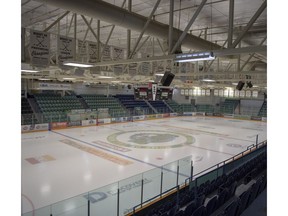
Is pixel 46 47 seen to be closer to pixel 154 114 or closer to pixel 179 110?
pixel 154 114

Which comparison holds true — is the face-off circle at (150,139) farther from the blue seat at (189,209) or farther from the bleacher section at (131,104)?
the bleacher section at (131,104)

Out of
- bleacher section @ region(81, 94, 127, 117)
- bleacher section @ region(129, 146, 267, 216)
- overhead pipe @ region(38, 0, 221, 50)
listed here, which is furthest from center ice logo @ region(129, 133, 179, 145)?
overhead pipe @ region(38, 0, 221, 50)

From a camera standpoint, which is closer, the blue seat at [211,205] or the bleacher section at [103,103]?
the blue seat at [211,205]

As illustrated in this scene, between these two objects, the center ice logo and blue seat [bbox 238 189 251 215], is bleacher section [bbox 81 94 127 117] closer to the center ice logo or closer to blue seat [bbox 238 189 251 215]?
the center ice logo

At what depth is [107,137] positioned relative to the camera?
18.8 meters

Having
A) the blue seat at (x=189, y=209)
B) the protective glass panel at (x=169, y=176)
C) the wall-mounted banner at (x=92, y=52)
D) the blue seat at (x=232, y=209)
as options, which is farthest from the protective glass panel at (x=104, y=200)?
the wall-mounted banner at (x=92, y=52)

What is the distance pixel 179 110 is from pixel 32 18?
95.9 ft

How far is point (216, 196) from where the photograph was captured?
613 centimetres

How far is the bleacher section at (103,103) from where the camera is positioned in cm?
3031

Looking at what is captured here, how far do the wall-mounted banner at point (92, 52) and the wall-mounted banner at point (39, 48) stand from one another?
1.95 meters

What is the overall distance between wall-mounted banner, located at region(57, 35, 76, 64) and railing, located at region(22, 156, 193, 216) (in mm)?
4783

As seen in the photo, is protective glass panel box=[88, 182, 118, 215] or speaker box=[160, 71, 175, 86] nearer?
protective glass panel box=[88, 182, 118, 215]

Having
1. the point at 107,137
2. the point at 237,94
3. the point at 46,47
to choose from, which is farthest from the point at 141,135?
the point at 237,94

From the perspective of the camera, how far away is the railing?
5.57 m
